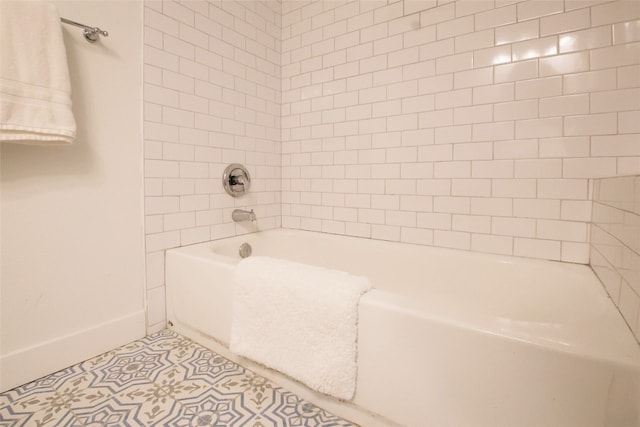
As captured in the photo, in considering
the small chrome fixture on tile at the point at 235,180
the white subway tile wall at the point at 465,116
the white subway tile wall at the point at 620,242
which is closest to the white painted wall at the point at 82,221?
the small chrome fixture on tile at the point at 235,180

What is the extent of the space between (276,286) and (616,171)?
1.36 metres

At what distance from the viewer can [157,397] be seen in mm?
1040

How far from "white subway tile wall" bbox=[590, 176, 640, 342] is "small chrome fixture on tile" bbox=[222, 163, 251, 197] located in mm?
1618

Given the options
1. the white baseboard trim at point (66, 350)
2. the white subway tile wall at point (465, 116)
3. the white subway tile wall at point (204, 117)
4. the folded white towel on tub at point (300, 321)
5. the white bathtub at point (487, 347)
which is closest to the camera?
the white bathtub at point (487, 347)

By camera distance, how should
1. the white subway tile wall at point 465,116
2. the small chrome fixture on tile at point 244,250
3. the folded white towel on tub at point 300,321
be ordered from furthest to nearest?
the small chrome fixture on tile at point 244,250, the white subway tile wall at point 465,116, the folded white towel on tub at point 300,321

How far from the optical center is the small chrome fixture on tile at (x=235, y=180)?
5.74 ft

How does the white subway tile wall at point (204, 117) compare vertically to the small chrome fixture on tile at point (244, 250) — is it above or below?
above

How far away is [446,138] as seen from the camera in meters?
1.50

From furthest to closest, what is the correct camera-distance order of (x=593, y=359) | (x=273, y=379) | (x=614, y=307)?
1. (x=273, y=379)
2. (x=614, y=307)
3. (x=593, y=359)

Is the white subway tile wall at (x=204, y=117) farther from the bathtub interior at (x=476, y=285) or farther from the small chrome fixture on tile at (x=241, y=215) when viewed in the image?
the bathtub interior at (x=476, y=285)

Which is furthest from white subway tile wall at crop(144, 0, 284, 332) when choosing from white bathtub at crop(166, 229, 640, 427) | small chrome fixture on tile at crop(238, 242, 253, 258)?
white bathtub at crop(166, 229, 640, 427)

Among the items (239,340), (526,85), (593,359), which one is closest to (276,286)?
(239,340)

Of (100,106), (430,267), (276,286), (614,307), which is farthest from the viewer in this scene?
(430,267)

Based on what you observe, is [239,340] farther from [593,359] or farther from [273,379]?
[593,359]
